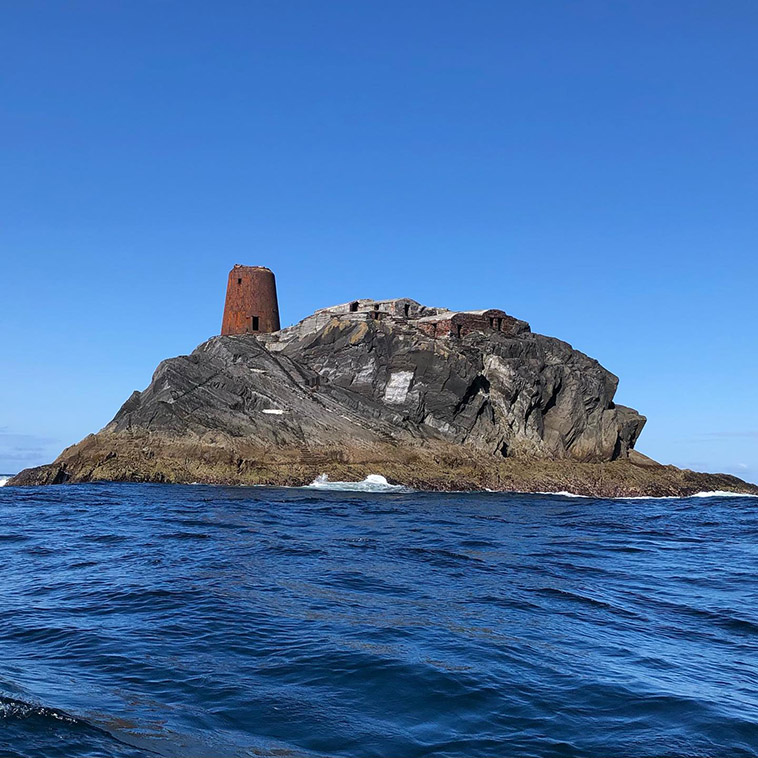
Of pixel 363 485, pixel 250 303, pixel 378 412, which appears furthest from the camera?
pixel 250 303

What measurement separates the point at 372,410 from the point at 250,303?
19146 millimetres

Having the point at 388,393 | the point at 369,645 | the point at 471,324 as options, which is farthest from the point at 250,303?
the point at 369,645

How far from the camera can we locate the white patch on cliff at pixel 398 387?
56.2 meters

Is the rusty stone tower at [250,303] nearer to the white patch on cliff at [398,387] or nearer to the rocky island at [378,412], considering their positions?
the rocky island at [378,412]

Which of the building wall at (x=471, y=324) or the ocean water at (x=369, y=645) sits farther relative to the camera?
the building wall at (x=471, y=324)

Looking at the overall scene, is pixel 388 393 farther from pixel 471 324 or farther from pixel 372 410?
pixel 471 324

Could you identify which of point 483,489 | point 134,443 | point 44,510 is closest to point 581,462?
point 483,489

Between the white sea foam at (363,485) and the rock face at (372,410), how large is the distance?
0.80m

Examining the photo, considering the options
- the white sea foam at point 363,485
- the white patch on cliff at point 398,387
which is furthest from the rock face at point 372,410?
the white sea foam at point 363,485

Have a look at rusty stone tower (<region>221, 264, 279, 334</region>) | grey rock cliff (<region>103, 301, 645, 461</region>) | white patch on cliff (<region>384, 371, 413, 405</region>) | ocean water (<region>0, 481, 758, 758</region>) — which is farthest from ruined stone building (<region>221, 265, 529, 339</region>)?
ocean water (<region>0, 481, 758, 758</region>)

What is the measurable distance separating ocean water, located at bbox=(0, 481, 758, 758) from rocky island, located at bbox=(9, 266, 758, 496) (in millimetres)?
26129

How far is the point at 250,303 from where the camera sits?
67312 mm

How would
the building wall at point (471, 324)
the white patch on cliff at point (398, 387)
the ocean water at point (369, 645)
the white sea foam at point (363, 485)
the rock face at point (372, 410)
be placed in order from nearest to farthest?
1. the ocean water at point (369, 645)
2. the white sea foam at point (363, 485)
3. the rock face at point (372, 410)
4. the white patch on cliff at point (398, 387)
5. the building wall at point (471, 324)

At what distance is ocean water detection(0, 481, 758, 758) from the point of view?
7.39 metres
